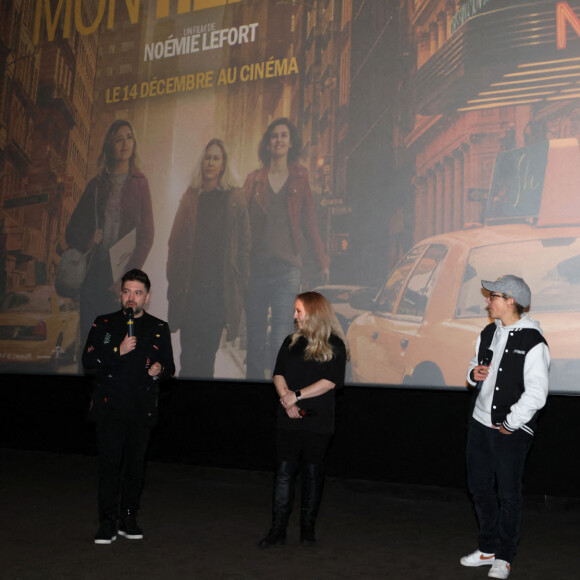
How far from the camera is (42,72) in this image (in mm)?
6832

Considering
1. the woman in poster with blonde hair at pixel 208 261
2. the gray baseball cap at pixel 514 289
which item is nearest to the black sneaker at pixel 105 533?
the woman in poster with blonde hair at pixel 208 261

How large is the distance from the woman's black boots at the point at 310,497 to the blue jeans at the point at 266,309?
1902 millimetres

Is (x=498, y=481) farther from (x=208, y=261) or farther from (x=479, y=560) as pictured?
(x=208, y=261)

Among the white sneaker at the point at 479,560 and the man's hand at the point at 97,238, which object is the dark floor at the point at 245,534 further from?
the man's hand at the point at 97,238

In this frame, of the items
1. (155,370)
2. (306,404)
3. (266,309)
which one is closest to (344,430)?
(266,309)

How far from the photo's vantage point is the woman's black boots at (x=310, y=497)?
356cm

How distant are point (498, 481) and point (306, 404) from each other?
0.97 metres

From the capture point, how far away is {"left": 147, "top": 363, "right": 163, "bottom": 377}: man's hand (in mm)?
3592

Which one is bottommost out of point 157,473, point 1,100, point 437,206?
point 157,473

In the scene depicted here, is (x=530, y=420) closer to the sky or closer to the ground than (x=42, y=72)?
closer to the ground

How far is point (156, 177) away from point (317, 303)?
118 inches

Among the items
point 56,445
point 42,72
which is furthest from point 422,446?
point 42,72

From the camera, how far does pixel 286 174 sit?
558 cm

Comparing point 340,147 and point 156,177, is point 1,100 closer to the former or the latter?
point 156,177
